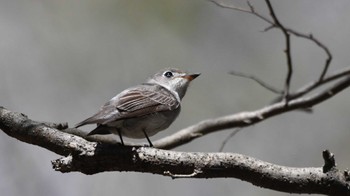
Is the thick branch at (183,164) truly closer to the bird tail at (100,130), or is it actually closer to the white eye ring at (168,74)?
the bird tail at (100,130)

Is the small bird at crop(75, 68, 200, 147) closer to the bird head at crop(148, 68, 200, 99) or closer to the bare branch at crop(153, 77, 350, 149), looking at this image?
the bird head at crop(148, 68, 200, 99)

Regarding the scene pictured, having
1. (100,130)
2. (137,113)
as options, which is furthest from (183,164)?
(100,130)

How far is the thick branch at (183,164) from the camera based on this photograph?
10.8 ft

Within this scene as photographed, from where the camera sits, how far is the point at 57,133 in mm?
3393

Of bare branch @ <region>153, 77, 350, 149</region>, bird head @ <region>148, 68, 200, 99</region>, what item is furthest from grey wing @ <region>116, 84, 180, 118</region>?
bare branch @ <region>153, 77, 350, 149</region>

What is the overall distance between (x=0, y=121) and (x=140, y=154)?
81 centimetres

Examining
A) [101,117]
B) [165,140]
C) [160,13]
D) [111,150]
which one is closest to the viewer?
[111,150]

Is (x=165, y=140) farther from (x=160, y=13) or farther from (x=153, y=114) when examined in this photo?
(x=160, y=13)

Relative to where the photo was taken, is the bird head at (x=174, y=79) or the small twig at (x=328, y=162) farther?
the bird head at (x=174, y=79)

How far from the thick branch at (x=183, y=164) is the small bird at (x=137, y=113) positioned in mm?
255

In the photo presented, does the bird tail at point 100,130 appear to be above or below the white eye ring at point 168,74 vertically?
below

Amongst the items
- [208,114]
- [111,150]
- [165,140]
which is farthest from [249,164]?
[208,114]

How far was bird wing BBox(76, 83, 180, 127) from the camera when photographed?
3.70 m

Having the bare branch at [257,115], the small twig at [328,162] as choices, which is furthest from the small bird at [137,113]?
the small twig at [328,162]
